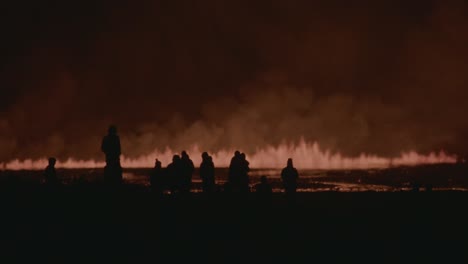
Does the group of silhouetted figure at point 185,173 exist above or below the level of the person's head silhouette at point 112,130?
below

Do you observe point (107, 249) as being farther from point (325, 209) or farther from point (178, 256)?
point (325, 209)

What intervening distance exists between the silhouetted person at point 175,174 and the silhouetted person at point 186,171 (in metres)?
0.14

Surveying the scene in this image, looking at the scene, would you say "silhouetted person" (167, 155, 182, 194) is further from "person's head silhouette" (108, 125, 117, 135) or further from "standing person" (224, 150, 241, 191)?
"person's head silhouette" (108, 125, 117, 135)

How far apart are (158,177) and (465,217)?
14.8 m

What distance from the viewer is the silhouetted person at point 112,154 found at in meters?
26.4

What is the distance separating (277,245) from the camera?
19.2 metres

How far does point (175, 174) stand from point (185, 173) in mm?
531

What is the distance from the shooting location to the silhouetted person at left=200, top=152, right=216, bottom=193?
28.4m

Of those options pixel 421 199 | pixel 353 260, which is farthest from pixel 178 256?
pixel 421 199

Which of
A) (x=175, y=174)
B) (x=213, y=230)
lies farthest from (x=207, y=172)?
(x=213, y=230)

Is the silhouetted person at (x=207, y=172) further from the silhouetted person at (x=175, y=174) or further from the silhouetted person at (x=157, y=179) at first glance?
the silhouetted person at (x=157, y=179)

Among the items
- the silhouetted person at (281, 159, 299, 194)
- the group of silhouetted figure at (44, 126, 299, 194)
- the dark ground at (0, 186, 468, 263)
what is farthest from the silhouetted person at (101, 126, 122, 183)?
the silhouetted person at (281, 159, 299, 194)

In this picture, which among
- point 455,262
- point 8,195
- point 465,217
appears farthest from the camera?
point 8,195

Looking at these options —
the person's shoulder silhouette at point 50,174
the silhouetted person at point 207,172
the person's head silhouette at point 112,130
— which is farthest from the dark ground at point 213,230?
the person's head silhouette at point 112,130
